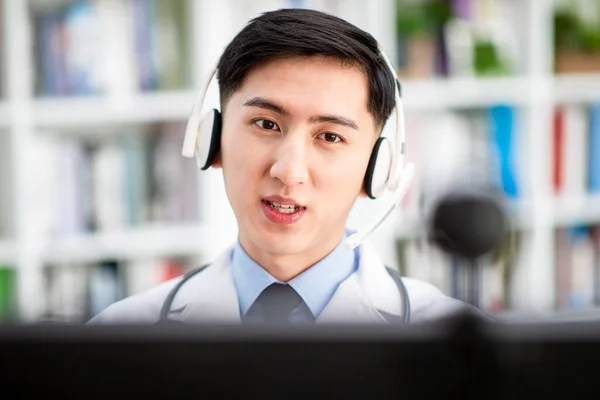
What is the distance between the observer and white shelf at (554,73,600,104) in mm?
2275

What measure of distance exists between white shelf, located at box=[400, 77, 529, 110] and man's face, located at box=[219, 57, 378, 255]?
4.98ft

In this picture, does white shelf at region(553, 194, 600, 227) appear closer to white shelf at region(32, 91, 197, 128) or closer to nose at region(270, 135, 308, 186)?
white shelf at region(32, 91, 197, 128)

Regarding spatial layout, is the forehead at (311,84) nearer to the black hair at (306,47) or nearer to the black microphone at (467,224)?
the black hair at (306,47)

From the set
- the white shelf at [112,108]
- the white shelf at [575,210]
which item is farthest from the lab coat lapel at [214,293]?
the white shelf at [575,210]

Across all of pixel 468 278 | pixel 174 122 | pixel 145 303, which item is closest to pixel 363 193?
pixel 145 303

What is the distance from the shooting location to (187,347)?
0.38 metres

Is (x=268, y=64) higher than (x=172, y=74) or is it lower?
lower

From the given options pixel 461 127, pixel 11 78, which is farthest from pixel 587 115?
pixel 11 78

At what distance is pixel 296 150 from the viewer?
2.26ft

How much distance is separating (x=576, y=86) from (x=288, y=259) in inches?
71.5

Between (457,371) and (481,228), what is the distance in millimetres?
76

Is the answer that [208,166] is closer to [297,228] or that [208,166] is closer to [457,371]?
[297,228]

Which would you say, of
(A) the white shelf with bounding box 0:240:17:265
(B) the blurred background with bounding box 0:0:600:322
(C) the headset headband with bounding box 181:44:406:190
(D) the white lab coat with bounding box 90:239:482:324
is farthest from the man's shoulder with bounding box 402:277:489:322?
(A) the white shelf with bounding box 0:240:17:265

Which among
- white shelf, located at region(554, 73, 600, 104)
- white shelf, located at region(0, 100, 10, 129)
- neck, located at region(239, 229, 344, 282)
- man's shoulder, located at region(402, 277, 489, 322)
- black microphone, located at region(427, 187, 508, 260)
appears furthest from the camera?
white shelf, located at region(554, 73, 600, 104)
